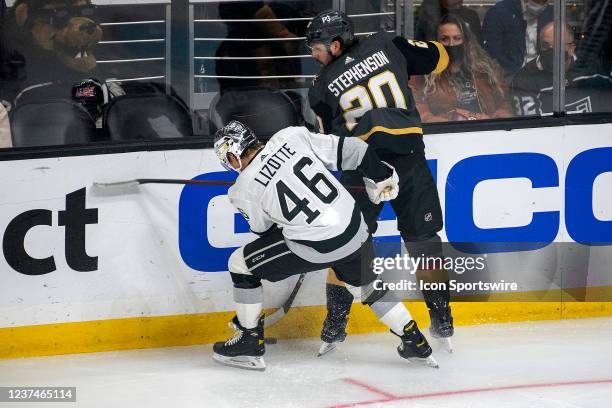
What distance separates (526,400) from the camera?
4.23 meters

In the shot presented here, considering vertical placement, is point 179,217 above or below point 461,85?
below

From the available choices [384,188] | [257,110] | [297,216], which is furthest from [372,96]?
[297,216]

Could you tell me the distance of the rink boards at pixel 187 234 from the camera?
479 centimetres

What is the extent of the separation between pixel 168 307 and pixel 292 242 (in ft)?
2.66

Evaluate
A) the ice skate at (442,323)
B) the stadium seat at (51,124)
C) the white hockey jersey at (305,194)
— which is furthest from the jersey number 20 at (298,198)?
the stadium seat at (51,124)

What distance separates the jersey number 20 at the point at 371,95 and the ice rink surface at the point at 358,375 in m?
1.03

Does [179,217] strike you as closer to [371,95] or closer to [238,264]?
[238,264]

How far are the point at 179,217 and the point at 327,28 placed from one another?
1021mm

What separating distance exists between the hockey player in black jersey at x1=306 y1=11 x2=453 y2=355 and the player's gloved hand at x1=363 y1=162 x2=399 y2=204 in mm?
298

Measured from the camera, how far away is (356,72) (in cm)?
479

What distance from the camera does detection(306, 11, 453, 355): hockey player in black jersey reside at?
15.7 feet

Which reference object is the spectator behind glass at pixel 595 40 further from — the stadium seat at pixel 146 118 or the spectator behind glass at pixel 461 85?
the stadium seat at pixel 146 118

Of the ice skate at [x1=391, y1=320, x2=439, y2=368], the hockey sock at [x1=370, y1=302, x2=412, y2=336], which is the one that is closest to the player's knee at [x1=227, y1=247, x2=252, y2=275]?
the hockey sock at [x1=370, y1=302, x2=412, y2=336]

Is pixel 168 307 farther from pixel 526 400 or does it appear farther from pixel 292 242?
pixel 526 400
